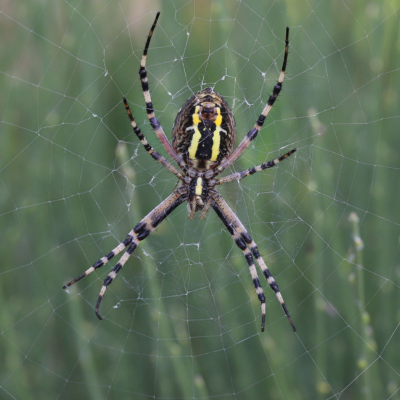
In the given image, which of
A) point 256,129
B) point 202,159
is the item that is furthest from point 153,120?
point 256,129

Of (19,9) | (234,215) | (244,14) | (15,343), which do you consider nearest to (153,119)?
(234,215)

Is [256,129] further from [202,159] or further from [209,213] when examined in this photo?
[209,213]

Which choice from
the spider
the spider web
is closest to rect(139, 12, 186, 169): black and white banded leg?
the spider

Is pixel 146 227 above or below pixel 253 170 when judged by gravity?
below

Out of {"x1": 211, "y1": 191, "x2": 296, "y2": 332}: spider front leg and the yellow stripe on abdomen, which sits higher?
the yellow stripe on abdomen

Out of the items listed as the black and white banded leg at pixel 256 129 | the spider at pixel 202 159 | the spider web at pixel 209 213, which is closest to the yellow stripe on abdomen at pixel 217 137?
the spider at pixel 202 159

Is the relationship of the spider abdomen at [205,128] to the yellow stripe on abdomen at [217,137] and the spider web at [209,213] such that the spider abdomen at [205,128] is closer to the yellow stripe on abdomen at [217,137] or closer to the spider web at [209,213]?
the yellow stripe on abdomen at [217,137]

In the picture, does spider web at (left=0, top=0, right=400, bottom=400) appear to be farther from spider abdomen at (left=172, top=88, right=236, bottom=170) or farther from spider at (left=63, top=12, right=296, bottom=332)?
spider abdomen at (left=172, top=88, right=236, bottom=170)
